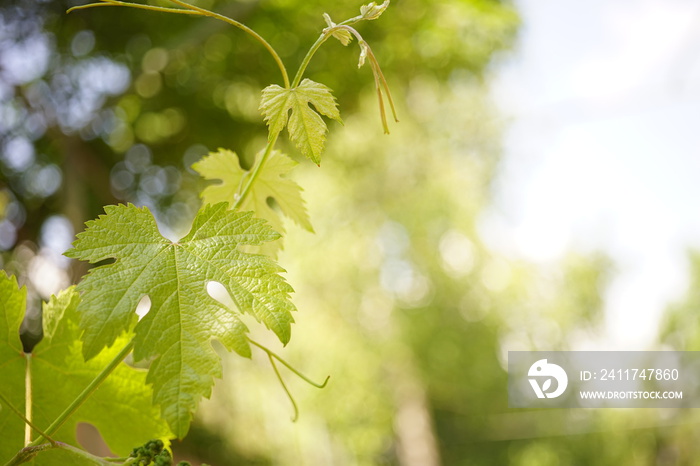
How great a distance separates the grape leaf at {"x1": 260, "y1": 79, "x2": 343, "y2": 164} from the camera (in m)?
0.20

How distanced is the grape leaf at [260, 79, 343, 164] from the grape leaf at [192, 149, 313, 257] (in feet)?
0.19

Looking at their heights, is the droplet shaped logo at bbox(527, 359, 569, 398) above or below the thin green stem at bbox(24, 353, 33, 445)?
below

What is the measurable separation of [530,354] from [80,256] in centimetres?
558

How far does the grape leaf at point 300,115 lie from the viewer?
20 cm

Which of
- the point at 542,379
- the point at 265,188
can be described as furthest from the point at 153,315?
the point at 542,379

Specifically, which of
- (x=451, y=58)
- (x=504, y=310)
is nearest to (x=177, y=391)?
(x=451, y=58)

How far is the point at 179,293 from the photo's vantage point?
0.59 ft

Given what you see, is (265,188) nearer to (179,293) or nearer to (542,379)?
(179,293)

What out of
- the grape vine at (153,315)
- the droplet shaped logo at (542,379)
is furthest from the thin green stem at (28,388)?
the droplet shaped logo at (542,379)

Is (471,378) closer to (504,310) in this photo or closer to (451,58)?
(504,310)

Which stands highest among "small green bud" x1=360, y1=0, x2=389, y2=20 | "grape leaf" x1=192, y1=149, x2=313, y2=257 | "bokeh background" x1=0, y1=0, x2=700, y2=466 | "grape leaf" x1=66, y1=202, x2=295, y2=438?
"small green bud" x1=360, y1=0, x2=389, y2=20

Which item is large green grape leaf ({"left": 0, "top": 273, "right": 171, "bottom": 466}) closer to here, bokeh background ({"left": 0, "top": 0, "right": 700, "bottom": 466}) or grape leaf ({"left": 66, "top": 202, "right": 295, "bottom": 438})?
grape leaf ({"left": 66, "top": 202, "right": 295, "bottom": 438})

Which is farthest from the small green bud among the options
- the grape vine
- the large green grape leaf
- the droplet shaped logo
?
the droplet shaped logo

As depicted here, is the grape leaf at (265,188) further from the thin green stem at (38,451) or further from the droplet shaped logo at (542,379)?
the droplet shaped logo at (542,379)
